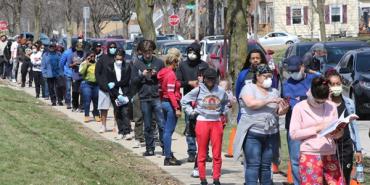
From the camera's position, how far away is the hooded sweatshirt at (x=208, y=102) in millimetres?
11562

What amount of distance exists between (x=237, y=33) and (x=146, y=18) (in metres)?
5.43

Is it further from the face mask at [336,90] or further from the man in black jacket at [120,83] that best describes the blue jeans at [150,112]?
the face mask at [336,90]

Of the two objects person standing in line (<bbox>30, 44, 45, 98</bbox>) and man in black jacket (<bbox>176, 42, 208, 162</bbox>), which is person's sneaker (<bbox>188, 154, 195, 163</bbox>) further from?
person standing in line (<bbox>30, 44, 45, 98</bbox>)

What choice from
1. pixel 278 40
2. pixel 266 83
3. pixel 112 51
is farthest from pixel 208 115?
pixel 278 40

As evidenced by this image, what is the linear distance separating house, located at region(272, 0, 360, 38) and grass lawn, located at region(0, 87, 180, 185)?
181ft

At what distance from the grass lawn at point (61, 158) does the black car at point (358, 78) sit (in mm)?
6127

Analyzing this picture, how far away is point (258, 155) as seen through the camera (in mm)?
9805

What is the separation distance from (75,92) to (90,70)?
287 cm

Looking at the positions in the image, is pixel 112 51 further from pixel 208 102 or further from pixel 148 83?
pixel 208 102

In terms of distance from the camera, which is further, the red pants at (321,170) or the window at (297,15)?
the window at (297,15)

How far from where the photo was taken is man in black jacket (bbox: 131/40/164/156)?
14.5 metres

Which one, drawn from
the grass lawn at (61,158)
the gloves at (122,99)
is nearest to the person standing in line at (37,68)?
the grass lawn at (61,158)

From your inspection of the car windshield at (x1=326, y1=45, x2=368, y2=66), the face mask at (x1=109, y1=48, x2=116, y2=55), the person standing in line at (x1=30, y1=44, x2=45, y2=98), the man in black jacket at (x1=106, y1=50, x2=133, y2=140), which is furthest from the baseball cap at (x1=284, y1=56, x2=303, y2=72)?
the person standing in line at (x1=30, y1=44, x2=45, y2=98)

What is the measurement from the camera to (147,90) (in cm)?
1455
